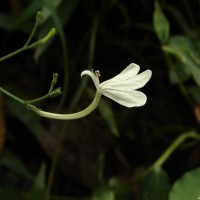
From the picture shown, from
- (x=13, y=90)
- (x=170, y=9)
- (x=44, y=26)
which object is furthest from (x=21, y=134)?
(x=170, y=9)

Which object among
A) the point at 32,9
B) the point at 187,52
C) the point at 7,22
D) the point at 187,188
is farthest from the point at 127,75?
the point at 7,22

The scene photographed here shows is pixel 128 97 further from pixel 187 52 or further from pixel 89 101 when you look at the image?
pixel 89 101

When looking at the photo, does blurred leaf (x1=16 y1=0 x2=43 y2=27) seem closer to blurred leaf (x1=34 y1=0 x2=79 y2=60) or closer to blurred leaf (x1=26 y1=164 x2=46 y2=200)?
blurred leaf (x1=34 y1=0 x2=79 y2=60)

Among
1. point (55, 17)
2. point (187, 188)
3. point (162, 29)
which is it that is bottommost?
point (187, 188)

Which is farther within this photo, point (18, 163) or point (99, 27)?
point (99, 27)

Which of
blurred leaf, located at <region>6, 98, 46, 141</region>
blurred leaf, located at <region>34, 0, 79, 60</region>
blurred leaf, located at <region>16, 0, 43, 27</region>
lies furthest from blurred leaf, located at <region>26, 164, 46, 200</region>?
blurred leaf, located at <region>16, 0, 43, 27</region>

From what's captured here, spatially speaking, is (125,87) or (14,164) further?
(14,164)

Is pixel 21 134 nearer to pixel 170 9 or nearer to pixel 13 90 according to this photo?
pixel 13 90
